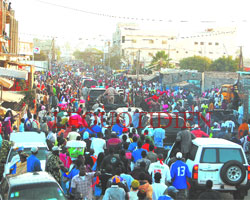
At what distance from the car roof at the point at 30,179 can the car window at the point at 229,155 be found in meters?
4.51

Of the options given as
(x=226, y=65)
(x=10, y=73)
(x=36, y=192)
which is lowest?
(x=36, y=192)

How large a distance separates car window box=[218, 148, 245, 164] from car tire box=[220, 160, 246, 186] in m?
0.35

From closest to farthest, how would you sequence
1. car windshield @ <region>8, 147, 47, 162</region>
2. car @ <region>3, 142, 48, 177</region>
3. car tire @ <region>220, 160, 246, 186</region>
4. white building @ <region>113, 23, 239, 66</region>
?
1. car tire @ <region>220, 160, 246, 186</region>
2. car @ <region>3, 142, 48, 177</region>
3. car windshield @ <region>8, 147, 47, 162</region>
4. white building @ <region>113, 23, 239, 66</region>

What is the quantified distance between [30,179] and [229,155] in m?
5.07

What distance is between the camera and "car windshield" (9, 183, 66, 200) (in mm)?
7344

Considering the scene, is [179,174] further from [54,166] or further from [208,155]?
[54,166]

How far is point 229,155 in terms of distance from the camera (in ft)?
35.0

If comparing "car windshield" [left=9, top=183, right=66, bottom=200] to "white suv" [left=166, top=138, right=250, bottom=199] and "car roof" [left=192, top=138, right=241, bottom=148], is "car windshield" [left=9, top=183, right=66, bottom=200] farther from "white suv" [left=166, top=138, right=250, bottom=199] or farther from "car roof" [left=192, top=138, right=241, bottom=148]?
"car roof" [left=192, top=138, right=241, bottom=148]

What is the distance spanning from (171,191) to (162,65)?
70.3 m

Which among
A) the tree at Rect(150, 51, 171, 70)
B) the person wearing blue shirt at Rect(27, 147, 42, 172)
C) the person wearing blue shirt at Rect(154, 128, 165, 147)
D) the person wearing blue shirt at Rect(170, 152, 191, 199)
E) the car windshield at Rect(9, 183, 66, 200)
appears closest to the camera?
the car windshield at Rect(9, 183, 66, 200)

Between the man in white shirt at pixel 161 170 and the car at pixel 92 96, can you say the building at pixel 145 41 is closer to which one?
the car at pixel 92 96

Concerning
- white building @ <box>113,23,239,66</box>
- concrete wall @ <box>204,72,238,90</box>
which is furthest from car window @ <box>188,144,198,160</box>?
white building @ <box>113,23,239,66</box>

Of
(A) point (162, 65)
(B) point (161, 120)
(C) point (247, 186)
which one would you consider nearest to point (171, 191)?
(C) point (247, 186)

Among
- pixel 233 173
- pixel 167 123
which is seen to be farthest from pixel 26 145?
pixel 167 123
